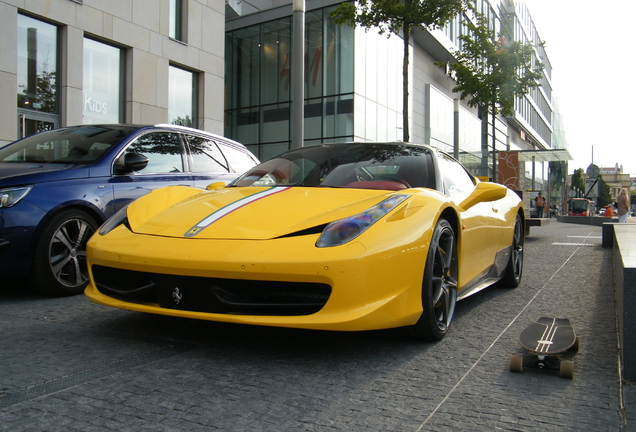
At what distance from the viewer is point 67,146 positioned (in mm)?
5035

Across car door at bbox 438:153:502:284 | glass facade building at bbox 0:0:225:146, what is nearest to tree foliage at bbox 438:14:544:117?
glass facade building at bbox 0:0:225:146

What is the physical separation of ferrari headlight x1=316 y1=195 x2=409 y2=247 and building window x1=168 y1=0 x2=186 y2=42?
45.0ft

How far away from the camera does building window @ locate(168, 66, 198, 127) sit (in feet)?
50.2

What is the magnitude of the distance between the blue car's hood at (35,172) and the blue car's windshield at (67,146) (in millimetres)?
185

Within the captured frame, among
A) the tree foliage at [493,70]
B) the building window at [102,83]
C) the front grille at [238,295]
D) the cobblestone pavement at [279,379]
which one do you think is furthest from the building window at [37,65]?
the tree foliage at [493,70]

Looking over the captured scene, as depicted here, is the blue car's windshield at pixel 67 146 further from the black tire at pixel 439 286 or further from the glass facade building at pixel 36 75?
the glass facade building at pixel 36 75

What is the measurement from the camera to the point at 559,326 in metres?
3.14

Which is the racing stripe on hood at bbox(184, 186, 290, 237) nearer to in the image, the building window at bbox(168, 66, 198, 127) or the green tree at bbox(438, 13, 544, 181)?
the building window at bbox(168, 66, 198, 127)

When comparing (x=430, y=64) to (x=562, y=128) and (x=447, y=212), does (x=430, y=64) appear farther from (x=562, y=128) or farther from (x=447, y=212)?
(x=562, y=128)

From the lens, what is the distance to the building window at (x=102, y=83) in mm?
12773

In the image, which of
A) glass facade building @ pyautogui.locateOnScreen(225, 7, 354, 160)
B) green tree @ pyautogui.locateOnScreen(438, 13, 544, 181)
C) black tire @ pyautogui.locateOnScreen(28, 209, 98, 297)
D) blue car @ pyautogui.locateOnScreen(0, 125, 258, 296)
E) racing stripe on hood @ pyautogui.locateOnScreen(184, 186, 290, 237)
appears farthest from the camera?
glass facade building @ pyautogui.locateOnScreen(225, 7, 354, 160)

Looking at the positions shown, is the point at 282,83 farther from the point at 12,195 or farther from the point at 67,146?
the point at 12,195

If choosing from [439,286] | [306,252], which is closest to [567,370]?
[439,286]

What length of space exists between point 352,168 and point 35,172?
2.38m
